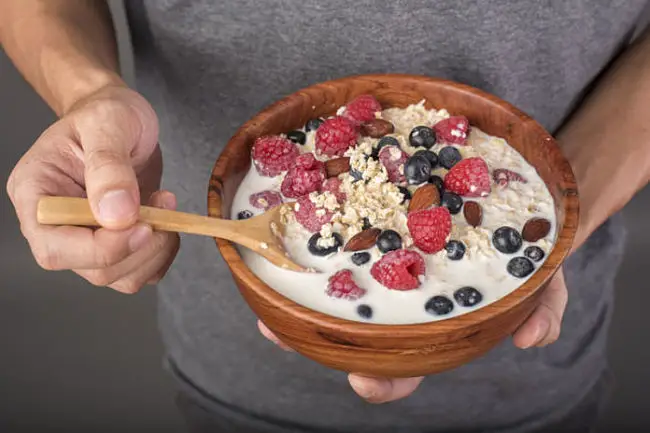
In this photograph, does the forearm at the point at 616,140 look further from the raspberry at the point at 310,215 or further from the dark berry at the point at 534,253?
the raspberry at the point at 310,215

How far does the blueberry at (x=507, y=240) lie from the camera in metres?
0.78

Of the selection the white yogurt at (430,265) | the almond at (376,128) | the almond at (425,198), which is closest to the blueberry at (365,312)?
the white yogurt at (430,265)

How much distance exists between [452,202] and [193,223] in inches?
9.3

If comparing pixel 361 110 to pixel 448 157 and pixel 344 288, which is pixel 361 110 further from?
pixel 344 288

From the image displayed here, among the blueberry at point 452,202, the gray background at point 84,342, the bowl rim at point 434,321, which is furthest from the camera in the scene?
the gray background at point 84,342

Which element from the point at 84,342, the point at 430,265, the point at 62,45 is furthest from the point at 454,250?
the point at 84,342

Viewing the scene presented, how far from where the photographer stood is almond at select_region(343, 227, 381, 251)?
781mm

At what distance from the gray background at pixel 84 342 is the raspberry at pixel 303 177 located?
40.7 inches

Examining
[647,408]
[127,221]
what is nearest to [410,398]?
[127,221]

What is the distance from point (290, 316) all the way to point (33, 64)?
0.49 meters

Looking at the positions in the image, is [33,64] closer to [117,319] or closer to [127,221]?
[127,221]

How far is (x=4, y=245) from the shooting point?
1905 mm

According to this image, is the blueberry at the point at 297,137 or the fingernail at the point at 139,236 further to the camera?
the blueberry at the point at 297,137

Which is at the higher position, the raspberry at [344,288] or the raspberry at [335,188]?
the raspberry at [335,188]
